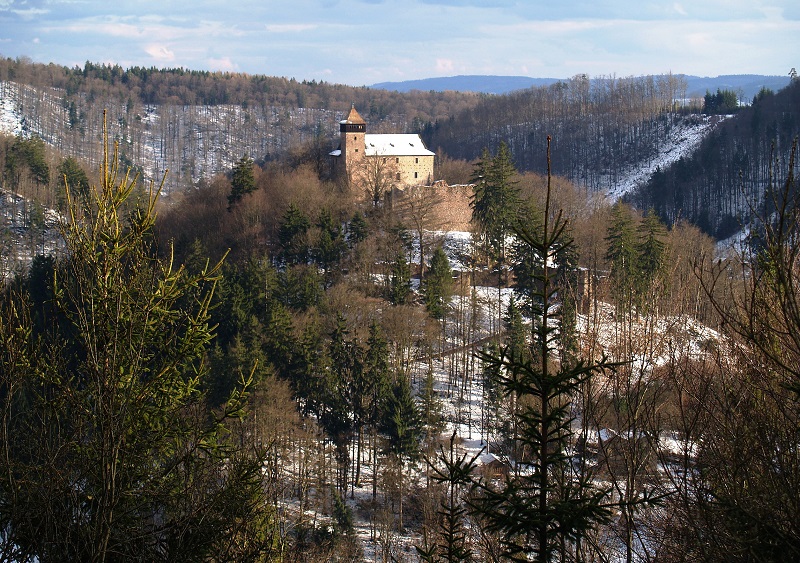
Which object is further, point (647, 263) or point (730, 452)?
point (647, 263)

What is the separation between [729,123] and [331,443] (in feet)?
228

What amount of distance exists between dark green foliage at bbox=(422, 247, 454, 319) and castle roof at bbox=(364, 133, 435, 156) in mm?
15553

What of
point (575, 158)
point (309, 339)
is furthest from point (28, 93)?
point (309, 339)

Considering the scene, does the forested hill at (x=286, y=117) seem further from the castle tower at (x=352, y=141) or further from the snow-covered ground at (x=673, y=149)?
the castle tower at (x=352, y=141)

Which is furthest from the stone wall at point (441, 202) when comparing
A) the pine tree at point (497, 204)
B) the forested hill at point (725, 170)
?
the forested hill at point (725, 170)

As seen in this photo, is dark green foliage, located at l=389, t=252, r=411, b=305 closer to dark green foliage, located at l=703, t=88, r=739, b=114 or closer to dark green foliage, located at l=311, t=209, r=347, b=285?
dark green foliage, located at l=311, t=209, r=347, b=285

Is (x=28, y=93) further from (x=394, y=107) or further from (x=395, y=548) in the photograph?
(x=395, y=548)

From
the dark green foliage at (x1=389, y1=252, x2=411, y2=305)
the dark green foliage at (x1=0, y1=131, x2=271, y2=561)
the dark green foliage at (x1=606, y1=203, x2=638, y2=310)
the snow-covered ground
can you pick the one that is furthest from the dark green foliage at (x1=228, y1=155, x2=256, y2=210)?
the snow-covered ground

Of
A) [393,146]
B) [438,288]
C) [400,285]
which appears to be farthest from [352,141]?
[438,288]

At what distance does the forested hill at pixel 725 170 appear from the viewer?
68062mm

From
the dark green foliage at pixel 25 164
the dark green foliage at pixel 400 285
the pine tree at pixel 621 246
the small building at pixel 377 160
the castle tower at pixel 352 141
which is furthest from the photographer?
the dark green foliage at pixel 25 164

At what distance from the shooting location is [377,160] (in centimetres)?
4469

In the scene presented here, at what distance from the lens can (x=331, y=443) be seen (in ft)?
84.0

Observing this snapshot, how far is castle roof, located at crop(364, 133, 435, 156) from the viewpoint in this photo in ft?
158
